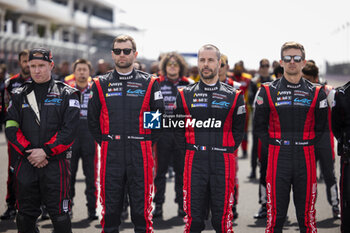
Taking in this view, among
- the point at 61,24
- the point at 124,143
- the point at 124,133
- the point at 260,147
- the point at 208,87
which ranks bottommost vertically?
the point at 260,147

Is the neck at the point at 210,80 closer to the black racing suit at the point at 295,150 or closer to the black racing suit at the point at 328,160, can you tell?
the black racing suit at the point at 295,150

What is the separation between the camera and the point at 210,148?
4480 mm

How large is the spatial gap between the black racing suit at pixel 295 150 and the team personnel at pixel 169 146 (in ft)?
6.36

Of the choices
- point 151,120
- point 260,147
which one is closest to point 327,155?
point 260,147

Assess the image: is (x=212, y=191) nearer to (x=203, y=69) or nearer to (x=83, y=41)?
(x=203, y=69)

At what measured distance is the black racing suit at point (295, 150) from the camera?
457 centimetres

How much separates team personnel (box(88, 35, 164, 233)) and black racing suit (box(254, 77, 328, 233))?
4.03 ft

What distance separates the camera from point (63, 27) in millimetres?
49375

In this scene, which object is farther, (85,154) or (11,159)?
(85,154)

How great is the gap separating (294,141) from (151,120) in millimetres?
1471

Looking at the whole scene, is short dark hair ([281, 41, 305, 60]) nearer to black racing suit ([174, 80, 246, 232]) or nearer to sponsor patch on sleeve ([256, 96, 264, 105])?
sponsor patch on sleeve ([256, 96, 264, 105])

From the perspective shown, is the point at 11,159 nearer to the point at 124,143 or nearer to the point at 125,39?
the point at 124,143

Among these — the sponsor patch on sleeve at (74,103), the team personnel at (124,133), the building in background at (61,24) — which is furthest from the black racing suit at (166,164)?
the building in background at (61,24)

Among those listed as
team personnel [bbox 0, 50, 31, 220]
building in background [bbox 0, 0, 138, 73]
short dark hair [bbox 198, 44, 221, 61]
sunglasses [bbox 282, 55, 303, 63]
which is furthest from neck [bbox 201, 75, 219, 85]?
building in background [bbox 0, 0, 138, 73]
